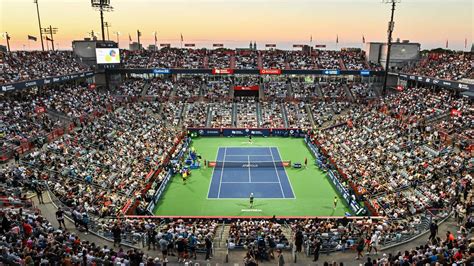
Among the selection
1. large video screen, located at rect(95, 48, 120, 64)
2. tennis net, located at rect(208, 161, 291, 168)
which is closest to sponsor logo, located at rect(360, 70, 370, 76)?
tennis net, located at rect(208, 161, 291, 168)

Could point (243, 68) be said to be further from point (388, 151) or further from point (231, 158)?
point (388, 151)

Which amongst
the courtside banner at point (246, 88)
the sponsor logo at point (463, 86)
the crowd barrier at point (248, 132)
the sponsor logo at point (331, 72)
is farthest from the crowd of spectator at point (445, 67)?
the courtside banner at point (246, 88)

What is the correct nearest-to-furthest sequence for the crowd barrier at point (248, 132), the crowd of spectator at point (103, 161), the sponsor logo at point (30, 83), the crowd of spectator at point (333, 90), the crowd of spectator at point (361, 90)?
the crowd of spectator at point (103, 161) → the sponsor logo at point (30, 83) → the crowd barrier at point (248, 132) → the crowd of spectator at point (361, 90) → the crowd of spectator at point (333, 90)

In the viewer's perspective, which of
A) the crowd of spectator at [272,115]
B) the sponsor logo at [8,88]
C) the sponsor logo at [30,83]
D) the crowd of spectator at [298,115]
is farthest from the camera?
the crowd of spectator at [272,115]

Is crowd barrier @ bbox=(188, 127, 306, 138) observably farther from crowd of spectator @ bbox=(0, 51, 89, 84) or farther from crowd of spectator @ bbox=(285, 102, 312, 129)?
crowd of spectator @ bbox=(0, 51, 89, 84)

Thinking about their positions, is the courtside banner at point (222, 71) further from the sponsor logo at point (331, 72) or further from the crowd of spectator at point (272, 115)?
the sponsor logo at point (331, 72)

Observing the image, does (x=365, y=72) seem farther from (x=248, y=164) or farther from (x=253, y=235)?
(x=253, y=235)

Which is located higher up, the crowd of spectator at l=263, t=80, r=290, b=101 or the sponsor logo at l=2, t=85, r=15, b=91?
the sponsor logo at l=2, t=85, r=15, b=91
